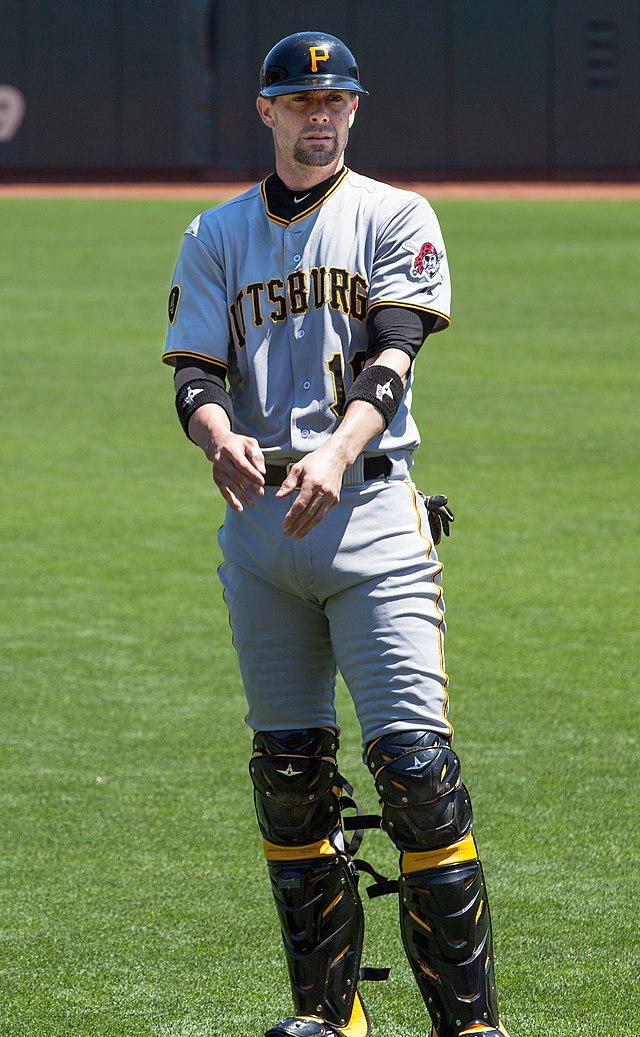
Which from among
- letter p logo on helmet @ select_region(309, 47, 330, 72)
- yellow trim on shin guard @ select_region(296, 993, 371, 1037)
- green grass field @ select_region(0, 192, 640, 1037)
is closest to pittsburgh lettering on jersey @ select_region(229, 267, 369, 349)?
letter p logo on helmet @ select_region(309, 47, 330, 72)

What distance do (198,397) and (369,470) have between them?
446 millimetres

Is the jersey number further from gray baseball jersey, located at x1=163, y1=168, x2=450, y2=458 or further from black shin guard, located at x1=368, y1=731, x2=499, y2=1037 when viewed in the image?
black shin guard, located at x1=368, y1=731, x2=499, y2=1037

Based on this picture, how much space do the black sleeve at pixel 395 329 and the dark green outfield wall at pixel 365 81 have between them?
33.4 m

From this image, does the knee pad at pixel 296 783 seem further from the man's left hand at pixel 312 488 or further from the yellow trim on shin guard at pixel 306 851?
the man's left hand at pixel 312 488

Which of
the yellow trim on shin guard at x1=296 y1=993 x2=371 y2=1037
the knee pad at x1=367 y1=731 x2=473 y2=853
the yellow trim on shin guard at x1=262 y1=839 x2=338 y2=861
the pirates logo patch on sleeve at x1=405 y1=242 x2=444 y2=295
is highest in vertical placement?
the pirates logo patch on sleeve at x1=405 y1=242 x2=444 y2=295

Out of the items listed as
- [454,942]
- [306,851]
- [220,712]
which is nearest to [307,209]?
[306,851]

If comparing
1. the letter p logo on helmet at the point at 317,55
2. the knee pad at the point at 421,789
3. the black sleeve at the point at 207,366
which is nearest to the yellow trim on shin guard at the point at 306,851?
the knee pad at the point at 421,789

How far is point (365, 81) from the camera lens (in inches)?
1436

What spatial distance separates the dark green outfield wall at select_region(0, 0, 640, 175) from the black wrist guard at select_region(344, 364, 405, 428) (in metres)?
33.5

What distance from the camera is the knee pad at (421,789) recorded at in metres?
3.40

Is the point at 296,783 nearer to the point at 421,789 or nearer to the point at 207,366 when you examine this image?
the point at 421,789

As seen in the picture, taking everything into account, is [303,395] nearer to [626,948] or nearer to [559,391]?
[626,948]

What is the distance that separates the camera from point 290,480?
10.8 feet

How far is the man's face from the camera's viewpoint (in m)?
3.56
